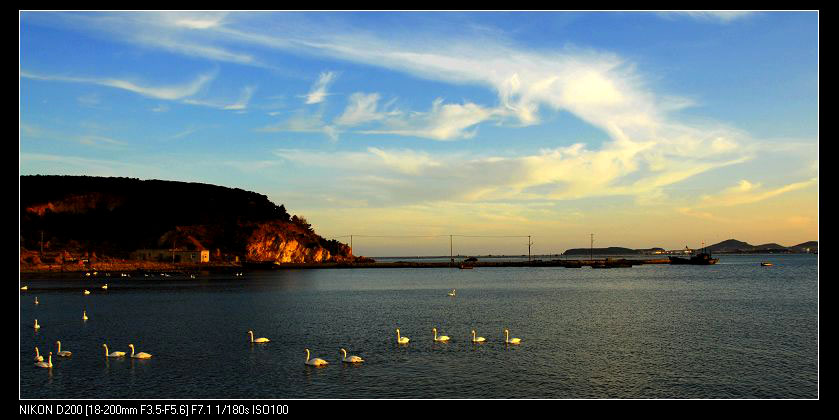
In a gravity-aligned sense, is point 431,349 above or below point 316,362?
below

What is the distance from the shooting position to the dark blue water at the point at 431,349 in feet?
98.8

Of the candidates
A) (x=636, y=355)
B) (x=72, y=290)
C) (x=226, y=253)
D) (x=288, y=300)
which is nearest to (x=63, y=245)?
(x=226, y=253)

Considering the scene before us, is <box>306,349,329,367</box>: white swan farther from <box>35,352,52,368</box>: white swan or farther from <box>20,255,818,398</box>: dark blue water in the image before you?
<box>35,352,52,368</box>: white swan

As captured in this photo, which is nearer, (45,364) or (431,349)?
(45,364)

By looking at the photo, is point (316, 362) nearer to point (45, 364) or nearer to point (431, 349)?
point (431, 349)

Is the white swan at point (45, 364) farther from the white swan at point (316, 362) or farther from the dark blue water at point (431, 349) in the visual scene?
the white swan at point (316, 362)

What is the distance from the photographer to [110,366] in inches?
1377

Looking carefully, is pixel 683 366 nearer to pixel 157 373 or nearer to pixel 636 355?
pixel 636 355

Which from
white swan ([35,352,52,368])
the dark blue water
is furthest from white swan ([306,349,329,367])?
white swan ([35,352,52,368])

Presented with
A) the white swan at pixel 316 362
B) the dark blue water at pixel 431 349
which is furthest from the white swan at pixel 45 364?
the white swan at pixel 316 362

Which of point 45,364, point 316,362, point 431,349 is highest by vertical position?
point 316,362

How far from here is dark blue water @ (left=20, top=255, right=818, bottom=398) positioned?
30.1 m

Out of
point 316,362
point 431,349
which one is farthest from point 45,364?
point 431,349

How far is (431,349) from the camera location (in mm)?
40031
